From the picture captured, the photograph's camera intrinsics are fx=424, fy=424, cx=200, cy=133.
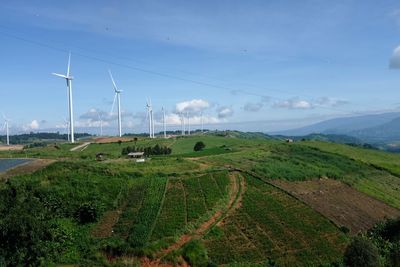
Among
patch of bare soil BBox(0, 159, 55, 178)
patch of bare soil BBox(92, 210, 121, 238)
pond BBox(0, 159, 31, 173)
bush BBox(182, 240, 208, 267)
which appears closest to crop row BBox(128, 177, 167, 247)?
patch of bare soil BBox(92, 210, 121, 238)

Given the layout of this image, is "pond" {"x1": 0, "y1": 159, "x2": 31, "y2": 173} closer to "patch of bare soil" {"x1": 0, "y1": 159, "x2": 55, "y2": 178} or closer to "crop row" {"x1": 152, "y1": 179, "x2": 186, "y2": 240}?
"patch of bare soil" {"x1": 0, "y1": 159, "x2": 55, "y2": 178}

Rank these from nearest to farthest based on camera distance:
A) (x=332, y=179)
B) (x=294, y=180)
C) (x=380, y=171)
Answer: (x=294, y=180)
(x=332, y=179)
(x=380, y=171)

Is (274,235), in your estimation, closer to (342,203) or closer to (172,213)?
(172,213)

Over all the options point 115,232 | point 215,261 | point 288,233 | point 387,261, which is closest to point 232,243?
point 215,261

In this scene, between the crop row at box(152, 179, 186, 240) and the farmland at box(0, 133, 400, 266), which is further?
the crop row at box(152, 179, 186, 240)

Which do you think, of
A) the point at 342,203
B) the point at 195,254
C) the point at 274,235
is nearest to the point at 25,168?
the point at 195,254

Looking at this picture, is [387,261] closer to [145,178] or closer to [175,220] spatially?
[175,220]
